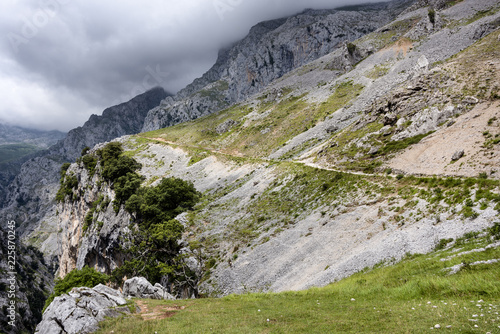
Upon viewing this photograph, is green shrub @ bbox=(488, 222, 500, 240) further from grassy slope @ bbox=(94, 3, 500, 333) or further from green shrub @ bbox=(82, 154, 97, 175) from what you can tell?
green shrub @ bbox=(82, 154, 97, 175)

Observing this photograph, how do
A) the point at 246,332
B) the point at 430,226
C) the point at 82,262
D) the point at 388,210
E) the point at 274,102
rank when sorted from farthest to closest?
the point at 274,102 < the point at 82,262 < the point at 388,210 < the point at 430,226 < the point at 246,332

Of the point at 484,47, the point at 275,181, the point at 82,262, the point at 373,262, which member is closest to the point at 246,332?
the point at 373,262

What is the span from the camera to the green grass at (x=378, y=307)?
36.0 ft

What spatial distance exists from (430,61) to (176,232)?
3465 inches

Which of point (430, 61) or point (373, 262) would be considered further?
point (430, 61)

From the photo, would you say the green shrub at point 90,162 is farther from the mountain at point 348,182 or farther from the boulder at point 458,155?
the boulder at point 458,155

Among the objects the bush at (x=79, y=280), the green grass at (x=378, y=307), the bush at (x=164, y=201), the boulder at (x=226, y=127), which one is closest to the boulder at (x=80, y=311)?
the green grass at (x=378, y=307)

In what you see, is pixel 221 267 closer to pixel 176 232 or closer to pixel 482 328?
pixel 176 232

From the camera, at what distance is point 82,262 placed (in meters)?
77.4

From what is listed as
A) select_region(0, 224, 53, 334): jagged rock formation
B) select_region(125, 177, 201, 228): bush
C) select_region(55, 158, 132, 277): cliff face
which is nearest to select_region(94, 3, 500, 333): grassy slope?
select_region(125, 177, 201, 228): bush

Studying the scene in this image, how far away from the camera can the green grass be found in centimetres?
1098

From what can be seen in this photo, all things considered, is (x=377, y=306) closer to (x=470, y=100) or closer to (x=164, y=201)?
(x=470, y=100)

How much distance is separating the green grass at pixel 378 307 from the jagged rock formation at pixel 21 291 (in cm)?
6306

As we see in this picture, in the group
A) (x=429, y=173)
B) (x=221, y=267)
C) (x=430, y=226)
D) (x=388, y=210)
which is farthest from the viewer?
(x=221, y=267)
